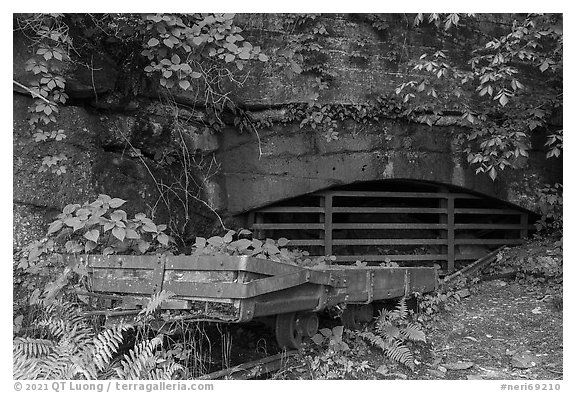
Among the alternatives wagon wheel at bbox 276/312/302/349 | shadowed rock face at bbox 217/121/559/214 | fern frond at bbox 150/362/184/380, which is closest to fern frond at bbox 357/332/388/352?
wagon wheel at bbox 276/312/302/349

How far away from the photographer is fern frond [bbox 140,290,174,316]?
12.4 feet

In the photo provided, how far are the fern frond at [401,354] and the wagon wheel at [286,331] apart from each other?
97 centimetres

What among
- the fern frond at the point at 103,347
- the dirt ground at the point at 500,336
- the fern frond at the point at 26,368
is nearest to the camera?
the fern frond at the point at 26,368

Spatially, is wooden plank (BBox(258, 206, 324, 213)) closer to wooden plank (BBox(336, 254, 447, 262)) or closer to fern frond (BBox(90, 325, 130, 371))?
wooden plank (BBox(336, 254, 447, 262))

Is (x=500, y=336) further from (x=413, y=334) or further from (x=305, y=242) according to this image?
(x=305, y=242)

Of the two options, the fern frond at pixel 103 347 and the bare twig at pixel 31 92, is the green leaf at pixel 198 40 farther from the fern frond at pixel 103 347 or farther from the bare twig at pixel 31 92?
the fern frond at pixel 103 347

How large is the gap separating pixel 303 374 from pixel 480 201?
223 inches

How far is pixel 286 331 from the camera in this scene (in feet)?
15.6

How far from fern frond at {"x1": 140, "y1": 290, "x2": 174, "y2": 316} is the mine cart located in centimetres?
5

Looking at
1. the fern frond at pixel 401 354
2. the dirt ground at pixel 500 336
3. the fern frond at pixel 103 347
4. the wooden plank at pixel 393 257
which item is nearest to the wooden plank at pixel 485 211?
the wooden plank at pixel 393 257

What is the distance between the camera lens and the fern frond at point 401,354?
496 cm

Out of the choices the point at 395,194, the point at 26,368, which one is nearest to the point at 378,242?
the point at 395,194

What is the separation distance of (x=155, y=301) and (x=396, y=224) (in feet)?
17.2

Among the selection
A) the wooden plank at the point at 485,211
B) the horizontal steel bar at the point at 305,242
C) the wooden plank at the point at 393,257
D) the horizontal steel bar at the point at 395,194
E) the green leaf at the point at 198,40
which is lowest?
the wooden plank at the point at 393,257
